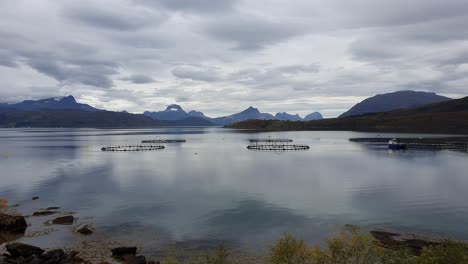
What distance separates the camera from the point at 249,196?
68312 mm

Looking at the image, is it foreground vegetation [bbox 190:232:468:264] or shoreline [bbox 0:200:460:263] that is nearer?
foreground vegetation [bbox 190:232:468:264]

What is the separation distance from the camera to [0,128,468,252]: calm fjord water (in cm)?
4853

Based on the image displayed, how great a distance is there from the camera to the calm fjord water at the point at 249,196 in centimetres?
4853

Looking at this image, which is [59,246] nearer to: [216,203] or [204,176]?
[216,203]

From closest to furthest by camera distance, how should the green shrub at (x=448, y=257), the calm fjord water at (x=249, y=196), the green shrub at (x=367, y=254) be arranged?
the green shrub at (x=448, y=257) < the green shrub at (x=367, y=254) < the calm fjord water at (x=249, y=196)

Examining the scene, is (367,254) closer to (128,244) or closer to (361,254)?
(361,254)

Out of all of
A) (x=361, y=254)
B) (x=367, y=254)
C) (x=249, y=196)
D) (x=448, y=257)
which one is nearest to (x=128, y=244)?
(x=361, y=254)

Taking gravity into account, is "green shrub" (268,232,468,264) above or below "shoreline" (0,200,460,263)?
above

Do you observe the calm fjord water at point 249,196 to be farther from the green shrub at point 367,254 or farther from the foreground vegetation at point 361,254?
the foreground vegetation at point 361,254

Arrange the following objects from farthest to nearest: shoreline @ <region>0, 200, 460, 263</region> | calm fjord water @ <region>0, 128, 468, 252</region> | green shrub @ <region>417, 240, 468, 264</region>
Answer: calm fjord water @ <region>0, 128, 468, 252</region>
shoreline @ <region>0, 200, 460, 263</region>
green shrub @ <region>417, 240, 468, 264</region>

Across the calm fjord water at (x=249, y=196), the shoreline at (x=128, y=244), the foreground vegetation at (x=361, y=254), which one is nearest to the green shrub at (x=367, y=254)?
the foreground vegetation at (x=361, y=254)

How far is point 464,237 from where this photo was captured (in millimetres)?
43375

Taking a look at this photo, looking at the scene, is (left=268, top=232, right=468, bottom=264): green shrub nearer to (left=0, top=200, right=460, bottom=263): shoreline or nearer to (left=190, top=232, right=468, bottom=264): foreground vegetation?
(left=190, top=232, right=468, bottom=264): foreground vegetation

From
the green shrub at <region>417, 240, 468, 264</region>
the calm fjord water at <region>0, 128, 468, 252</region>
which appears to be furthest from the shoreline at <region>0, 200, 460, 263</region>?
the green shrub at <region>417, 240, 468, 264</region>
